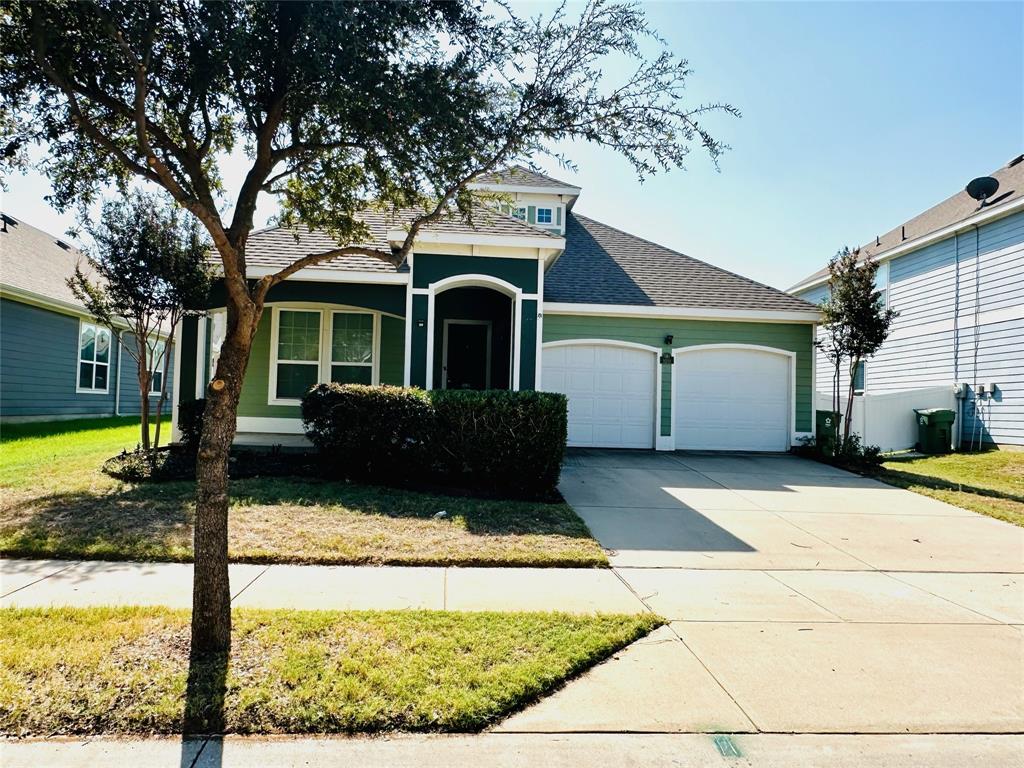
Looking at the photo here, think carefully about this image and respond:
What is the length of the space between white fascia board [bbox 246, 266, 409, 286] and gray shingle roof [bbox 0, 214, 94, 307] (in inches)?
237

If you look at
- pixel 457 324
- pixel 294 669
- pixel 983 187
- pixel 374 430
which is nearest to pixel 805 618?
pixel 294 669

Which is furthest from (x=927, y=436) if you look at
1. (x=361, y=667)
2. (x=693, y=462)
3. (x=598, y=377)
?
(x=361, y=667)

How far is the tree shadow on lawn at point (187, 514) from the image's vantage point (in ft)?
17.8

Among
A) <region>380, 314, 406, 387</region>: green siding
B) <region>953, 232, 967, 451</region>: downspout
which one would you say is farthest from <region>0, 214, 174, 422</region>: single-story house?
<region>953, 232, 967, 451</region>: downspout

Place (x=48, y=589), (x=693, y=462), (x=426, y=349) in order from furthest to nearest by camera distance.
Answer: (x=693, y=462), (x=426, y=349), (x=48, y=589)

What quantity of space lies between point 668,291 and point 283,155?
10760 millimetres

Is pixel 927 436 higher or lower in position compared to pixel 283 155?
lower

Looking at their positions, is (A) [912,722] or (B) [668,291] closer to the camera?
(A) [912,722]

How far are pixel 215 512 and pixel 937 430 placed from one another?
1635 centimetres

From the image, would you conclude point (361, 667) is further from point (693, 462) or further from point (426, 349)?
point (693, 462)

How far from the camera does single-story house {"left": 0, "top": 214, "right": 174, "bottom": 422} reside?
14.2 meters

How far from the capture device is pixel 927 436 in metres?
14.5

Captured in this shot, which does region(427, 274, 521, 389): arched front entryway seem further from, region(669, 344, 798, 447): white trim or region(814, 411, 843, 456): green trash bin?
region(814, 411, 843, 456): green trash bin

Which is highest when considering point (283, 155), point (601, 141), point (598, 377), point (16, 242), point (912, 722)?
point (16, 242)
